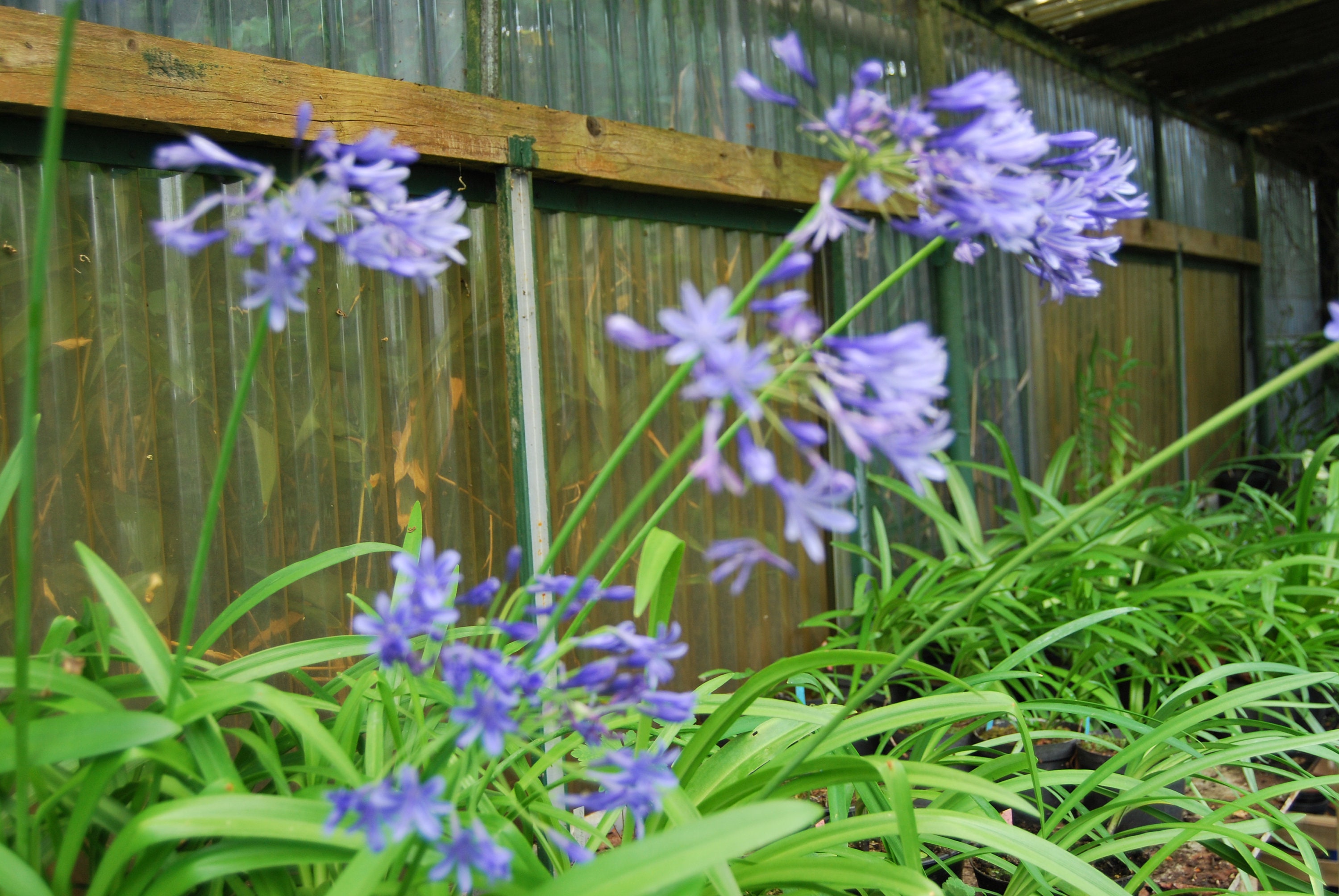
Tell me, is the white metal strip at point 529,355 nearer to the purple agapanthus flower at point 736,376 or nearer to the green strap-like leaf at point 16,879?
the green strap-like leaf at point 16,879

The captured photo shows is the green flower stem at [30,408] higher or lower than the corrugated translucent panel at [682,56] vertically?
lower

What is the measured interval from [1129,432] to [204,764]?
14.7 feet

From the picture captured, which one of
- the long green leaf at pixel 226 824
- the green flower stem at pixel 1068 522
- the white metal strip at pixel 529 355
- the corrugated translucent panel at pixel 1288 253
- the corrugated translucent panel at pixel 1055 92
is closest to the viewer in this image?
the green flower stem at pixel 1068 522

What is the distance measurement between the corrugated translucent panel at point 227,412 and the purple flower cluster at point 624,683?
1221 mm

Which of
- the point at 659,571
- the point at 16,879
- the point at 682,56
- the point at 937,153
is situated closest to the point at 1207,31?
the point at 682,56

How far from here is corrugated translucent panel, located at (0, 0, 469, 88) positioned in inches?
61.0

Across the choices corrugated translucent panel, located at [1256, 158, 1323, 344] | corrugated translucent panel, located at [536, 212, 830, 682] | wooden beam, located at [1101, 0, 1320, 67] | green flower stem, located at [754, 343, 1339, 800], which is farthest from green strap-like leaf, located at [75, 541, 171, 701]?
corrugated translucent panel, located at [1256, 158, 1323, 344]

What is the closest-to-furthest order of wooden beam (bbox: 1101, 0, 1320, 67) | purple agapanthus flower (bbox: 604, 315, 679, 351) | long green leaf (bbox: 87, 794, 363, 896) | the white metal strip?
purple agapanthus flower (bbox: 604, 315, 679, 351) < long green leaf (bbox: 87, 794, 363, 896) < the white metal strip < wooden beam (bbox: 1101, 0, 1320, 67)

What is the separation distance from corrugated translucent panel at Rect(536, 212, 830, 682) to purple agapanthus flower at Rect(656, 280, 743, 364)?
5.53 ft

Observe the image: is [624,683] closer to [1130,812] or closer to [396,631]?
[396,631]

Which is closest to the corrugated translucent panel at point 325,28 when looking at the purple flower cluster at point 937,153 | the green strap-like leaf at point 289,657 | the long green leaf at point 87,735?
the green strap-like leaf at point 289,657

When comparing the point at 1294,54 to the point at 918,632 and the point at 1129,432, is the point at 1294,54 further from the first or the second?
the point at 918,632

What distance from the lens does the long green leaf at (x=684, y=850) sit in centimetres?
58

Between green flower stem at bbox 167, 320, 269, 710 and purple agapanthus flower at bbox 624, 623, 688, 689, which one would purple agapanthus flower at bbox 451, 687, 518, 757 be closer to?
purple agapanthus flower at bbox 624, 623, 688, 689
